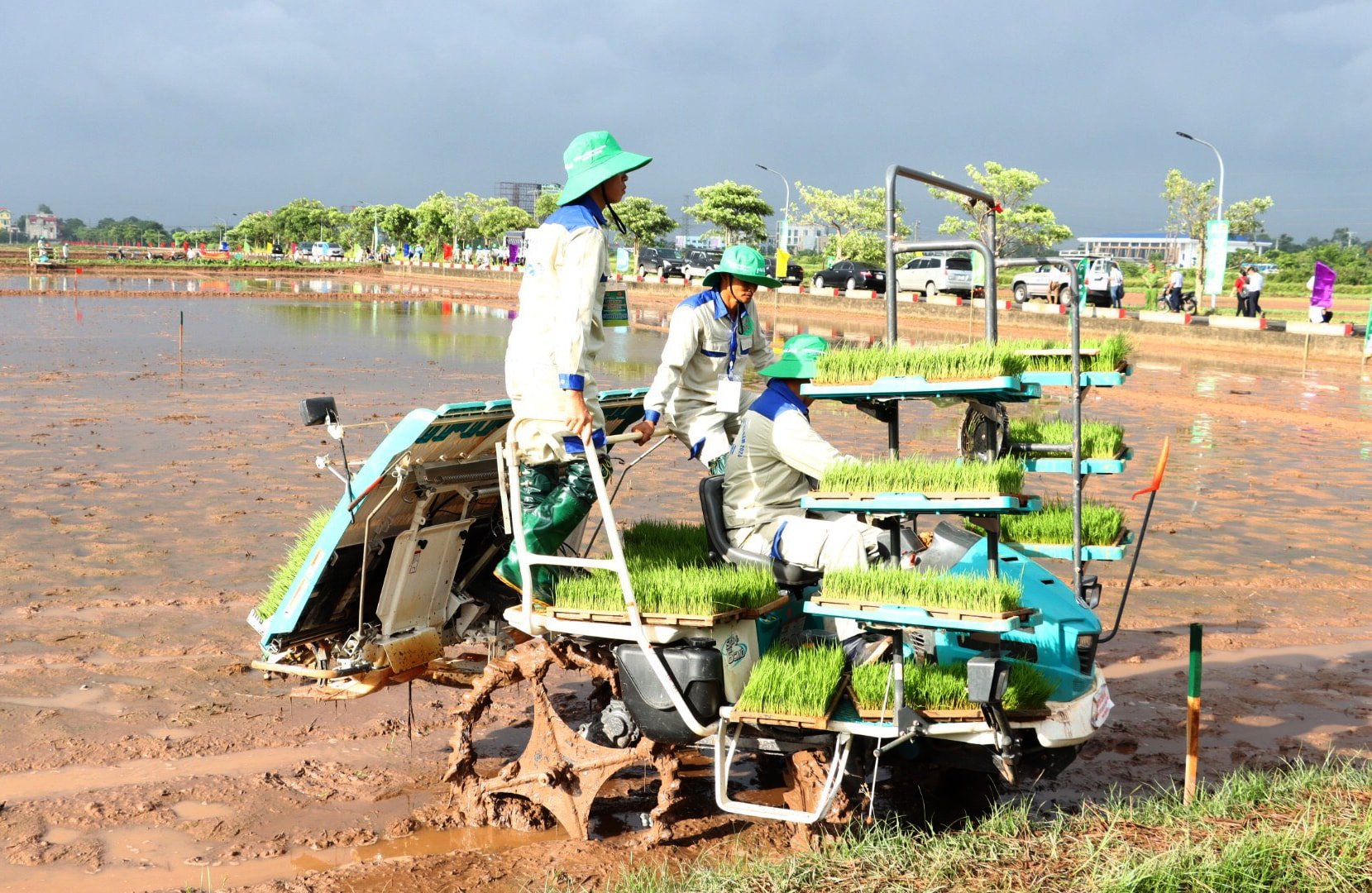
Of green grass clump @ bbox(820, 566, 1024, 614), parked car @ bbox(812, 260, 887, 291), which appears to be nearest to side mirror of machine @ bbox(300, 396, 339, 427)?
green grass clump @ bbox(820, 566, 1024, 614)

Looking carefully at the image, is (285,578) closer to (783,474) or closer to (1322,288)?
(783,474)

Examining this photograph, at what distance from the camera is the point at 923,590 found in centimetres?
441

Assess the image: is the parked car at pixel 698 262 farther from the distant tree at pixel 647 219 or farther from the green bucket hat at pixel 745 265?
the green bucket hat at pixel 745 265

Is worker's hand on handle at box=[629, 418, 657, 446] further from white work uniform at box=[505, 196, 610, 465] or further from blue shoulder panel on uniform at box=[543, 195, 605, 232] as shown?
blue shoulder panel on uniform at box=[543, 195, 605, 232]

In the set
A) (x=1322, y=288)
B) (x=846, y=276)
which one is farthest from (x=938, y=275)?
(x=1322, y=288)

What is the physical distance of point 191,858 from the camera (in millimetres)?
4918

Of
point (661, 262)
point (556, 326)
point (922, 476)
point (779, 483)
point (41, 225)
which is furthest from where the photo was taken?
point (41, 225)

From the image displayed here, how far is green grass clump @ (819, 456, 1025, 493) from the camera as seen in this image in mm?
4457

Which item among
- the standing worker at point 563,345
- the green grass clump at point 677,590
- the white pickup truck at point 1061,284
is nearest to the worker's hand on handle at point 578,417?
the standing worker at point 563,345

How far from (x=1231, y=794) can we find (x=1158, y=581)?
4.72m

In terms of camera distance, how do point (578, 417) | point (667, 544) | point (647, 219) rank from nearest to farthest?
point (578, 417) < point (667, 544) < point (647, 219)

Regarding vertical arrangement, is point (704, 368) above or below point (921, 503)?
above

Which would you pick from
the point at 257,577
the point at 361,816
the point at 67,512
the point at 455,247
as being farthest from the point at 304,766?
the point at 455,247

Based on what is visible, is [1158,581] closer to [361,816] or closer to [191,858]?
[361,816]
